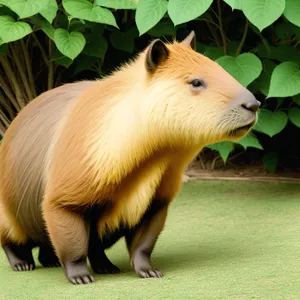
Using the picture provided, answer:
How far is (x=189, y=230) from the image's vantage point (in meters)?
4.56

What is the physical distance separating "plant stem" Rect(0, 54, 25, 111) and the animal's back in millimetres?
2187

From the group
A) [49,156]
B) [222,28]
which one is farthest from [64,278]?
[222,28]

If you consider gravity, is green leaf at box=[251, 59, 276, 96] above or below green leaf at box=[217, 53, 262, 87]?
below

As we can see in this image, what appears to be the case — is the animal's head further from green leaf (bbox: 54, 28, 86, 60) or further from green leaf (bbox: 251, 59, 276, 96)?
green leaf (bbox: 251, 59, 276, 96)

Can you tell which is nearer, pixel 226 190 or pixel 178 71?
pixel 178 71

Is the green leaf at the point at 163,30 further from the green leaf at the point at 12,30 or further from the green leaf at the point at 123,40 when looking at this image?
the green leaf at the point at 12,30

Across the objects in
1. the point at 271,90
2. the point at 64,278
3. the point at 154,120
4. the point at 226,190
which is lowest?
the point at 226,190

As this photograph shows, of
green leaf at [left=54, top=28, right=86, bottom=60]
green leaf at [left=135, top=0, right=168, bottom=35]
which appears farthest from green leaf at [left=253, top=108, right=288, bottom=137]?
green leaf at [left=54, top=28, right=86, bottom=60]

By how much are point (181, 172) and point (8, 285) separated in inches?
35.6

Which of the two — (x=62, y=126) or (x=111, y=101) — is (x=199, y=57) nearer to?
(x=111, y=101)

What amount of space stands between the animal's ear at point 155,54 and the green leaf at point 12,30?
6.13 ft

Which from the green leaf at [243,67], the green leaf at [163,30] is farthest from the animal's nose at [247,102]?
the green leaf at [163,30]

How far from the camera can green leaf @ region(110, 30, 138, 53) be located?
19.0 ft

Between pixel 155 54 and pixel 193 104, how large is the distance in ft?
0.90
